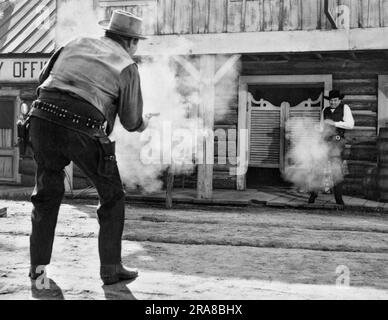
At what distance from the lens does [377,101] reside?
1002 cm

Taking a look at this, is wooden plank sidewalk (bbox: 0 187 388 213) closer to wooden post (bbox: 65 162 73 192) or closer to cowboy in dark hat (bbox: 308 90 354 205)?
wooden post (bbox: 65 162 73 192)

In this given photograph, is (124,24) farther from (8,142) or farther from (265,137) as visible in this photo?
(8,142)

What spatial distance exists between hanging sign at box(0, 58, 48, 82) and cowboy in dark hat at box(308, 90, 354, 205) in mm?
6164

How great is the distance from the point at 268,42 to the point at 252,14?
0.60 m

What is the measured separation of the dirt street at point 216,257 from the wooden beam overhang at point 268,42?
8.77 feet

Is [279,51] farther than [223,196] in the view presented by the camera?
No

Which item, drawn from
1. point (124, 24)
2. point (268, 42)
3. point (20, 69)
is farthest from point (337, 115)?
point (20, 69)

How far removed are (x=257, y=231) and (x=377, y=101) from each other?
519cm

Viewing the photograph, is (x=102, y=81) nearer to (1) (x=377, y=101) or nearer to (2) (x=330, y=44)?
(2) (x=330, y=44)

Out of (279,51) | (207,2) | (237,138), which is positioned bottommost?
(237,138)

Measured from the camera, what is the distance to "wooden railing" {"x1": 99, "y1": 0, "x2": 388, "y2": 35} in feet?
26.7

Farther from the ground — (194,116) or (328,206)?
(194,116)

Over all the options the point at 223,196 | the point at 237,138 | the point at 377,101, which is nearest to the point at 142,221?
the point at 223,196
